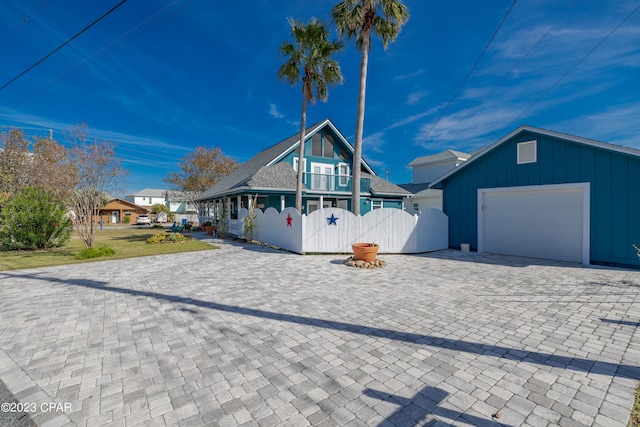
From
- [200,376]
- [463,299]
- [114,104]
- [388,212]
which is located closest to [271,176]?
[388,212]

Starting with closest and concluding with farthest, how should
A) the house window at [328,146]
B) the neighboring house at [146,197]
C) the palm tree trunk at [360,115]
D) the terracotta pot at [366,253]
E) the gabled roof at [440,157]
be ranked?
the terracotta pot at [366,253] < the palm tree trunk at [360,115] < the house window at [328,146] < the gabled roof at [440,157] < the neighboring house at [146,197]

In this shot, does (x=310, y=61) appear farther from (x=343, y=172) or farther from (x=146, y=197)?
(x=146, y=197)

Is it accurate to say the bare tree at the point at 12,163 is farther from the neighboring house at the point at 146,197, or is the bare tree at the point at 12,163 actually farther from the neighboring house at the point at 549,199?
the neighboring house at the point at 146,197

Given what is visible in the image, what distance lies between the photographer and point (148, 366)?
120 inches

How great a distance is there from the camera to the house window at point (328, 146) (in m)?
20.3

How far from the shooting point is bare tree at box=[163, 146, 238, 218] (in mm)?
33750

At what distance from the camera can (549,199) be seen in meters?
9.65

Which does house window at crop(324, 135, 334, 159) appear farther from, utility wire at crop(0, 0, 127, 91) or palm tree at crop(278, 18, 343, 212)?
utility wire at crop(0, 0, 127, 91)

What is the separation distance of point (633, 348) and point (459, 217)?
9250mm

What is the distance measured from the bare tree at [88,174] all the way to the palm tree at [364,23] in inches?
413

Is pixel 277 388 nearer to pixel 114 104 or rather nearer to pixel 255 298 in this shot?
pixel 255 298

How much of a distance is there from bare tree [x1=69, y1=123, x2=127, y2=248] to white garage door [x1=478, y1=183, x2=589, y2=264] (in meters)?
16.0

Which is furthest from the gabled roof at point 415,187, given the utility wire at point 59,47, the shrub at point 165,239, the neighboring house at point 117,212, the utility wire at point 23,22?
the neighboring house at point 117,212

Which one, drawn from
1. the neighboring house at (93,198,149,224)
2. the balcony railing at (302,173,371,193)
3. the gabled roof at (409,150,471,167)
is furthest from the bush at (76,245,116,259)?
the neighboring house at (93,198,149,224)
